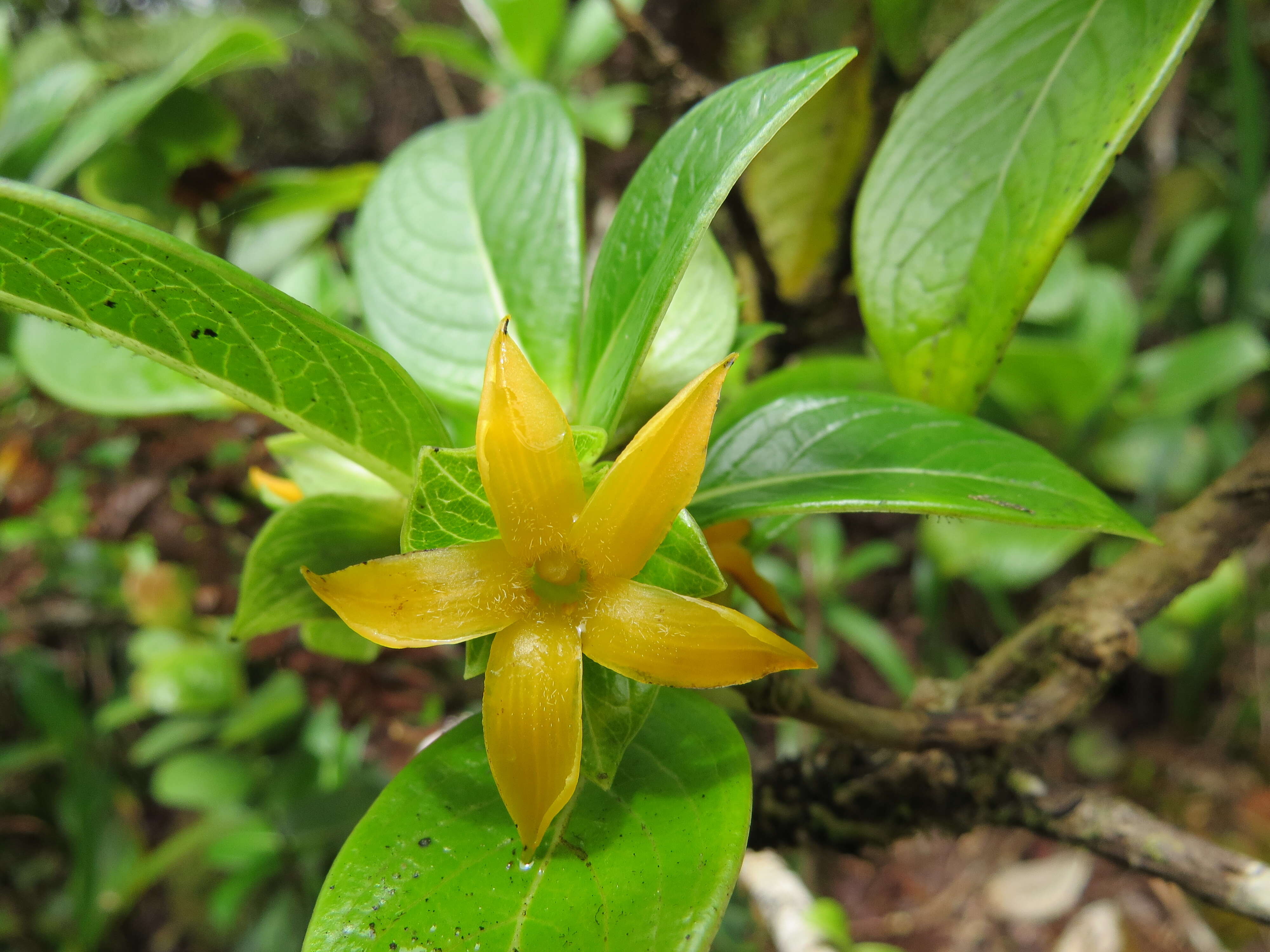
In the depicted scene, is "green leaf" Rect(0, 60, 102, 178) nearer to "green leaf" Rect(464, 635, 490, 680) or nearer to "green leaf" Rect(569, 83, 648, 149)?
"green leaf" Rect(569, 83, 648, 149)

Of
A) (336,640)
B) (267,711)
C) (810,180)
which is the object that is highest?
(810,180)

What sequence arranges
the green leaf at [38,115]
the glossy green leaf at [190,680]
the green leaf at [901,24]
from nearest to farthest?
1. the green leaf at [901,24]
2. the green leaf at [38,115]
3. the glossy green leaf at [190,680]

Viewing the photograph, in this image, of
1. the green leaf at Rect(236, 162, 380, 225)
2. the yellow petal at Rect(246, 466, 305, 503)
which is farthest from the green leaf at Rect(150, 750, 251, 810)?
the yellow petal at Rect(246, 466, 305, 503)

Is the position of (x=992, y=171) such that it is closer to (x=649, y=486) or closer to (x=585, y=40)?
(x=649, y=486)

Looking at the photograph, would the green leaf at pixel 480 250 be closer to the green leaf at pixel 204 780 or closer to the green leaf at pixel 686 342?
the green leaf at pixel 686 342

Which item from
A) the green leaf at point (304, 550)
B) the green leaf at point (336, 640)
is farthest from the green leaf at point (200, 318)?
the green leaf at point (336, 640)

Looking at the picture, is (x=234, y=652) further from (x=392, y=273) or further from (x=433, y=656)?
(x=392, y=273)

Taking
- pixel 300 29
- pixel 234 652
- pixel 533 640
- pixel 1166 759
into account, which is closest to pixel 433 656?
pixel 234 652

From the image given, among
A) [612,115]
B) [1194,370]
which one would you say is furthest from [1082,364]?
[612,115]
